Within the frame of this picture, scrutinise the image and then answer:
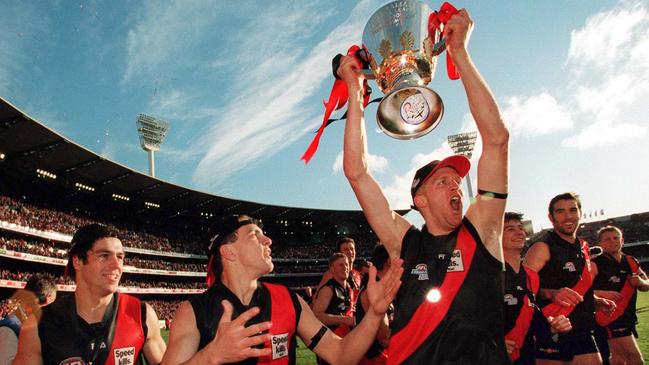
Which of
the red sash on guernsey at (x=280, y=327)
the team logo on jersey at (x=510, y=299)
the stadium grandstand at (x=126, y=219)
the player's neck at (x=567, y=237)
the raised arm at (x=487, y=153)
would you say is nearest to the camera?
the raised arm at (x=487, y=153)

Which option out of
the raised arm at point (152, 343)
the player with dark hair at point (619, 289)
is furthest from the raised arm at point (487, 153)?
the player with dark hair at point (619, 289)

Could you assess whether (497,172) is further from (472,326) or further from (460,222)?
(472,326)

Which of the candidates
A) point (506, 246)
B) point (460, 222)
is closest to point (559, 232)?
point (506, 246)

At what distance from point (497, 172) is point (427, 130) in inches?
23.4

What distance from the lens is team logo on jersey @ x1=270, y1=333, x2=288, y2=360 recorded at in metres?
3.07

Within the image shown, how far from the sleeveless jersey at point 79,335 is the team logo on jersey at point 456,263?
2572 millimetres

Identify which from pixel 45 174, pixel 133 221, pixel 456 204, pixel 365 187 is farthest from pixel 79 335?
pixel 133 221


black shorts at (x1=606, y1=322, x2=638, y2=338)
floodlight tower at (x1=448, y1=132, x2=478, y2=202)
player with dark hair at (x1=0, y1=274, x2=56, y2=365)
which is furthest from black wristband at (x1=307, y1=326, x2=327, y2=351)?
floodlight tower at (x1=448, y1=132, x2=478, y2=202)

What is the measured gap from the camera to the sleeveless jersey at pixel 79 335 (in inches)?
129

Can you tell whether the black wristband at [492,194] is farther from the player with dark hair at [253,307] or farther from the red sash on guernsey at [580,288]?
the red sash on guernsey at [580,288]

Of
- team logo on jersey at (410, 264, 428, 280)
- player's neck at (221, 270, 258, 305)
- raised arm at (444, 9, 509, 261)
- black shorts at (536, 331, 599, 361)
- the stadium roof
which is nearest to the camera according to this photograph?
raised arm at (444, 9, 509, 261)

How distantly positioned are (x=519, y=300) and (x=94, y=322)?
419 cm

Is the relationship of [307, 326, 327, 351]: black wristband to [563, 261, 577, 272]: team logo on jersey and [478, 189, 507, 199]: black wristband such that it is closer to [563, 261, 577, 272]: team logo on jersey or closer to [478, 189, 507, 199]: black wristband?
[478, 189, 507, 199]: black wristband

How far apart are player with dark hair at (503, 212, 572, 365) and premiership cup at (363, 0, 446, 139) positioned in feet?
8.91
